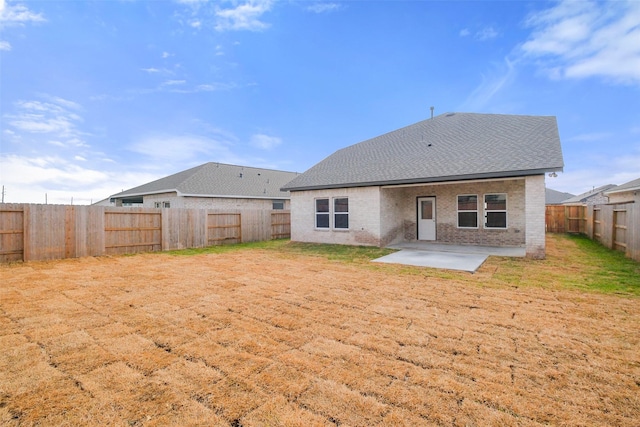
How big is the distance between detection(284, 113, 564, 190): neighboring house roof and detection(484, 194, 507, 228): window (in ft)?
7.24

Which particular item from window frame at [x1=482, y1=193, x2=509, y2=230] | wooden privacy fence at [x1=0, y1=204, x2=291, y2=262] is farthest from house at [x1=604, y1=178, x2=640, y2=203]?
wooden privacy fence at [x1=0, y1=204, x2=291, y2=262]

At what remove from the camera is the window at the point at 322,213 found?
14.5 m

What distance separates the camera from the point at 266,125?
23.5 m

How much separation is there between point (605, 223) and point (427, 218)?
24.1ft

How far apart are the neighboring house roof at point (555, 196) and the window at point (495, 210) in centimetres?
2968

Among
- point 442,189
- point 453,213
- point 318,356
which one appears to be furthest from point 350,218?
point 318,356

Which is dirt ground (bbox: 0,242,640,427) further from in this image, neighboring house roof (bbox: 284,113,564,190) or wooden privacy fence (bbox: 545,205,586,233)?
wooden privacy fence (bbox: 545,205,586,233)

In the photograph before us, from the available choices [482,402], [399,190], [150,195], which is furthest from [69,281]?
[150,195]

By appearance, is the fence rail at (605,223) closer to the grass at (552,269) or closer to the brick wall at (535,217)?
the grass at (552,269)

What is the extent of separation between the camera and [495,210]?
1272 centimetres

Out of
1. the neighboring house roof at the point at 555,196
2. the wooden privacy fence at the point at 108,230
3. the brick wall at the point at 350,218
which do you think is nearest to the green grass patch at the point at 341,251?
the brick wall at the point at 350,218

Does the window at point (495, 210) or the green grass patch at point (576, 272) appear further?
the window at point (495, 210)

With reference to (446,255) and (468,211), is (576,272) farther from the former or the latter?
(468,211)

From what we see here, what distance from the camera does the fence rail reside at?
31.1 feet
